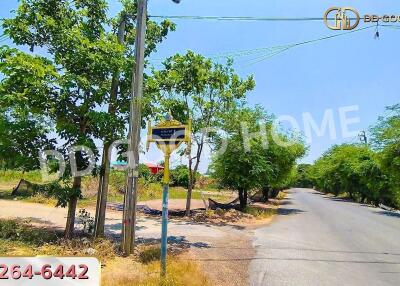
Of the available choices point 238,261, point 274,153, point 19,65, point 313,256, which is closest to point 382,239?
point 313,256

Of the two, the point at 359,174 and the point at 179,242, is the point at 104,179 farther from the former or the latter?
the point at 359,174

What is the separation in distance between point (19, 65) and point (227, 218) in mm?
13047

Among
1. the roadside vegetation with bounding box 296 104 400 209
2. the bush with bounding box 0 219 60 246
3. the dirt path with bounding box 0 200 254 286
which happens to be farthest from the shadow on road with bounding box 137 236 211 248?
the roadside vegetation with bounding box 296 104 400 209

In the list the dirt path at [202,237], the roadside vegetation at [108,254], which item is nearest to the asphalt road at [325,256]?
the dirt path at [202,237]

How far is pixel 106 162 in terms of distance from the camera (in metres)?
11.4

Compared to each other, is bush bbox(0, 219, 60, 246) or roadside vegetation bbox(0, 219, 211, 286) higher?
bush bbox(0, 219, 60, 246)

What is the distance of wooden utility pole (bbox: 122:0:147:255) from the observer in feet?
33.0

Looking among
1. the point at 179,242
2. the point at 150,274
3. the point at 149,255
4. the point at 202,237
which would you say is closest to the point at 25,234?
the point at 149,255

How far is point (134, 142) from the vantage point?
10.4m

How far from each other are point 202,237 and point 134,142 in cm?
471

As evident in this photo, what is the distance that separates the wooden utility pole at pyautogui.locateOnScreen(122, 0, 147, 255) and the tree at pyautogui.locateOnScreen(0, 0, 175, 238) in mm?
518

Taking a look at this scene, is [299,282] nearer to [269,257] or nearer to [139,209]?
[269,257]

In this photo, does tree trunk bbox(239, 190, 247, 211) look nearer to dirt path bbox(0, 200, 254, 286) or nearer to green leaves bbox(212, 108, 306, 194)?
green leaves bbox(212, 108, 306, 194)

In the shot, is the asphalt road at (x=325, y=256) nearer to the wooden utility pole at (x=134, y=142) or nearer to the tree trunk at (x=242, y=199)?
the wooden utility pole at (x=134, y=142)
